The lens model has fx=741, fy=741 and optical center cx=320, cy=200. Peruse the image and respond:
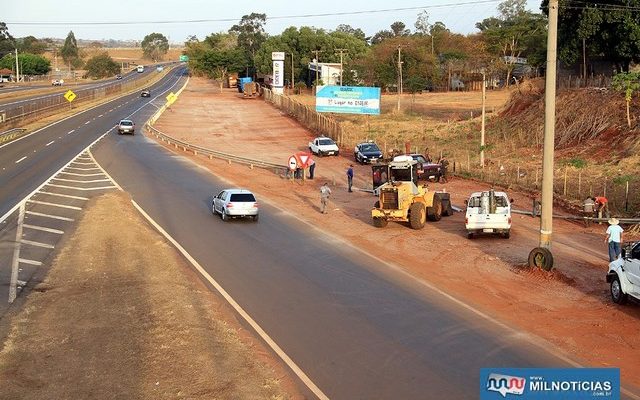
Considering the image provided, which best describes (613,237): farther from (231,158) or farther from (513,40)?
(513,40)

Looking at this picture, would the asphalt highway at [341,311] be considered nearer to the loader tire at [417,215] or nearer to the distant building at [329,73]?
the loader tire at [417,215]

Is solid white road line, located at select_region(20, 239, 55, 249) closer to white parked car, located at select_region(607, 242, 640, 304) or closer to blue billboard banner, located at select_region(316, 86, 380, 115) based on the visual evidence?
white parked car, located at select_region(607, 242, 640, 304)

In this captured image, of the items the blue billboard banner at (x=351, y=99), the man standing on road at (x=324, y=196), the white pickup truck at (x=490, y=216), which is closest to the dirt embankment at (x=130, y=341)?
the white pickup truck at (x=490, y=216)

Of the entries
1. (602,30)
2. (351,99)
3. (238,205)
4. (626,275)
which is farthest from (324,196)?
(351,99)

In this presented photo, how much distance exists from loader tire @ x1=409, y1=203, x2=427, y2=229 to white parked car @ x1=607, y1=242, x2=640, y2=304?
37.4 ft

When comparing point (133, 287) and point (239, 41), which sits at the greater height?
point (239, 41)

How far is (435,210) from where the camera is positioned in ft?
105

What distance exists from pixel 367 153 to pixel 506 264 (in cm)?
3199

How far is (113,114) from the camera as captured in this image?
99.0m

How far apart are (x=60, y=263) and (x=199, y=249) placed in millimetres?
4652

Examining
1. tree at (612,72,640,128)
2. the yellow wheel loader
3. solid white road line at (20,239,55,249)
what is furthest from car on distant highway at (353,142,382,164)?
solid white road line at (20,239,55,249)

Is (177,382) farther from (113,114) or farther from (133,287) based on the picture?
(113,114)

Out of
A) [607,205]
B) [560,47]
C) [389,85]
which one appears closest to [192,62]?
[389,85]

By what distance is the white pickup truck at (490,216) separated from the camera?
27.8 metres
